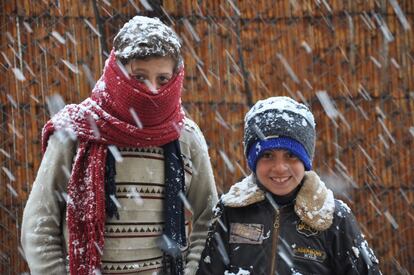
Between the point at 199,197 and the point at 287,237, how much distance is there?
0.44 metres

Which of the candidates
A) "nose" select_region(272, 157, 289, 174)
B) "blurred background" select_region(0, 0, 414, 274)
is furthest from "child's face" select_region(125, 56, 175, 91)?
"blurred background" select_region(0, 0, 414, 274)

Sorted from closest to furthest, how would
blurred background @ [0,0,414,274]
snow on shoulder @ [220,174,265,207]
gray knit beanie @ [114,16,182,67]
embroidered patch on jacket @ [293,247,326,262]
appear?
1. gray knit beanie @ [114,16,182,67]
2. embroidered patch on jacket @ [293,247,326,262]
3. snow on shoulder @ [220,174,265,207]
4. blurred background @ [0,0,414,274]

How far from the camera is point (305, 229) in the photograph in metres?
2.32

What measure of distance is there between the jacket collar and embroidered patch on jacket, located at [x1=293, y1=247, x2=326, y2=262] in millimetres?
96

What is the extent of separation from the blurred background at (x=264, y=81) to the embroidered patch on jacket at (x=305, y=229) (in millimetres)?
2058

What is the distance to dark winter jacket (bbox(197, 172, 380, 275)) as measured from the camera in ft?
7.41

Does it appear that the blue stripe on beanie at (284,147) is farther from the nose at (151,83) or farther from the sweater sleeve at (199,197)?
the nose at (151,83)

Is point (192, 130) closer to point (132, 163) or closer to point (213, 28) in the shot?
point (132, 163)

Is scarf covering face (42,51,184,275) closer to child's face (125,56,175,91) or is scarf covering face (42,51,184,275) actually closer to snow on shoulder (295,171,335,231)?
child's face (125,56,175,91)

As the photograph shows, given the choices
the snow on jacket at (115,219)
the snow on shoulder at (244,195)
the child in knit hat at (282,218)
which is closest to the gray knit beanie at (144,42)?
the snow on jacket at (115,219)

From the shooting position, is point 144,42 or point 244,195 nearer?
point 144,42

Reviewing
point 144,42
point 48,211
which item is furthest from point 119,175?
point 144,42

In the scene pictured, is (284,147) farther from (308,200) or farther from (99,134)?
(99,134)

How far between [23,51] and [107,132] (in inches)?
87.5
